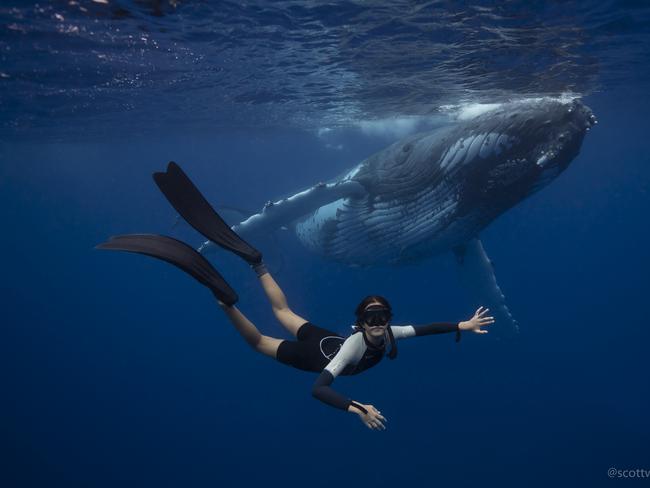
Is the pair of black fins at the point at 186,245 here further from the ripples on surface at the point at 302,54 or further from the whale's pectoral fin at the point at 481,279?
the whale's pectoral fin at the point at 481,279

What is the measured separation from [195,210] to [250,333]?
6.35 feet

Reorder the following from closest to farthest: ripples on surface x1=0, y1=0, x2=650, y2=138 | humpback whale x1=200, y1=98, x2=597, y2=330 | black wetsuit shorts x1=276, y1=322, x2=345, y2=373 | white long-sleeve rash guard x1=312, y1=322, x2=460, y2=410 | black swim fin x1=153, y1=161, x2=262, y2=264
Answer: white long-sleeve rash guard x1=312, y1=322, x2=460, y2=410
black swim fin x1=153, y1=161, x2=262, y2=264
black wetsuit shorts x1=276, y1=322, x2=345, y2=373
humpback whale x1=200, y1=98, x2=597, y2=330
ripples on surface x1=0, y1=0, x2=650, y2=138

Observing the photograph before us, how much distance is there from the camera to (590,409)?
59.1 ft

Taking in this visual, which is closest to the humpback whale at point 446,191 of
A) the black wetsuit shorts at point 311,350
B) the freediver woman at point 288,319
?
the freediver woman at point 288,319

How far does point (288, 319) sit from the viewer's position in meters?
7.22

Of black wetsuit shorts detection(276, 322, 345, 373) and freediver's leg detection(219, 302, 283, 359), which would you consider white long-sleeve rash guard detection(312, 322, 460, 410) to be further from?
freediver's leg detection(219, 302, 283, 359)

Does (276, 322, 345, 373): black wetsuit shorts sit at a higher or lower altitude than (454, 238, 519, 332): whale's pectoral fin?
higher

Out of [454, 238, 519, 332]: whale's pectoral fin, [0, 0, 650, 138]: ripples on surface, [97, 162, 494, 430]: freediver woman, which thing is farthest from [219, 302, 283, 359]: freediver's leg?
[454, 238, 519, 332]: whale's pectoral fin

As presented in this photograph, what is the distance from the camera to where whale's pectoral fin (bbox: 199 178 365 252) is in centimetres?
1040

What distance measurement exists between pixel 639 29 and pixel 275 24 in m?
9.39

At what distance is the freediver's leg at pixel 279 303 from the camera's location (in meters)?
7.05

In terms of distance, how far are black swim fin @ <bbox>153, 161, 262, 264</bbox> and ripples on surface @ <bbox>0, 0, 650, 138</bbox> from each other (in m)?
4.41

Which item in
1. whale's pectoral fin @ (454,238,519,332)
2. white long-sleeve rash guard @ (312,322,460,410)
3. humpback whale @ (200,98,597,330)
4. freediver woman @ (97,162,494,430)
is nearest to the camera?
white long-sleeve rash guard @ (312,322,460,410)

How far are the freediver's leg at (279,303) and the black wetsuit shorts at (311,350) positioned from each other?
0.35 meters
